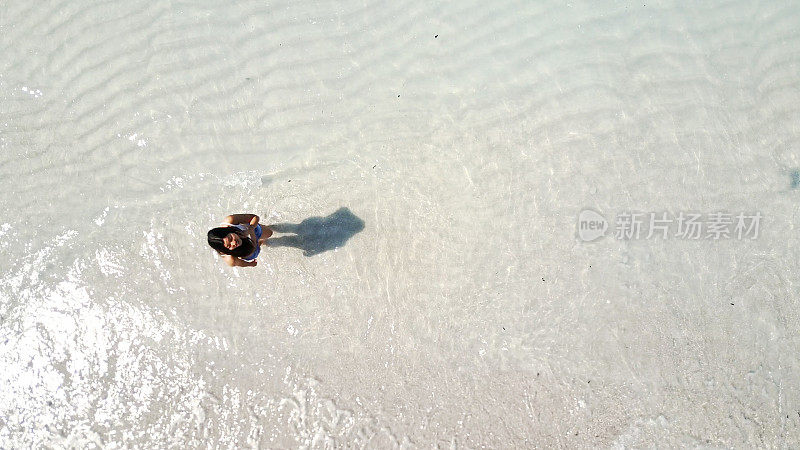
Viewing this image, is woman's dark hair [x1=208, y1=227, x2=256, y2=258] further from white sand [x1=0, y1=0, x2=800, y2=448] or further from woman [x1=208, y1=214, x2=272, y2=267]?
white sand [x1=0, y1=0, x2=800, y2=448]

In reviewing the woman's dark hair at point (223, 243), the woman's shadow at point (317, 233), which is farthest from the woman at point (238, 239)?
the woman's shadow at point (317, 233)

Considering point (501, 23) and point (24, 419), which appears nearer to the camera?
point (24, 419)

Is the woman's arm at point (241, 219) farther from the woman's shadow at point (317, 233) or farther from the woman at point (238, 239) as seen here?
the woman's shadow at point (317, 233)

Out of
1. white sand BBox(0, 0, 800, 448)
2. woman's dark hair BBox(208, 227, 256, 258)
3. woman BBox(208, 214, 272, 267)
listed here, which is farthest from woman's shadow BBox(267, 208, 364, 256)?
woman's dark hair BBox(208, 227, 256, 258)

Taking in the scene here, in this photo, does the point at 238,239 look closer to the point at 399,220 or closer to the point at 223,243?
the point at 223,243

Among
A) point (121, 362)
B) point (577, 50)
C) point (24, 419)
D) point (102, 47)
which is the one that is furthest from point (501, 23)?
point (24, 419)

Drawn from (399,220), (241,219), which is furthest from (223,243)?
(399,220)

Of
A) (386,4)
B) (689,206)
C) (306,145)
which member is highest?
(386,4)

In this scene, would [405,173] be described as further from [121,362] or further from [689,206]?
[121,362]
